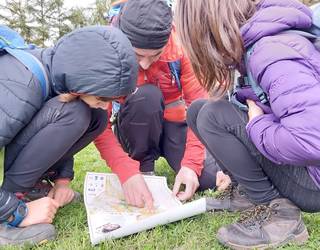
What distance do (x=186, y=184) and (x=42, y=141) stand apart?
0.74 meters

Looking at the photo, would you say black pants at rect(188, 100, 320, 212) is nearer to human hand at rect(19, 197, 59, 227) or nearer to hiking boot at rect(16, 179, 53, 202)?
human hand at rect(19, 197, 59, 227)

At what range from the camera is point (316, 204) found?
5.89ft

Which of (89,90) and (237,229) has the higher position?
(89,90)

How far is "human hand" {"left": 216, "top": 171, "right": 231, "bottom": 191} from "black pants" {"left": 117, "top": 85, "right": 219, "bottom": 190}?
55 millimetres

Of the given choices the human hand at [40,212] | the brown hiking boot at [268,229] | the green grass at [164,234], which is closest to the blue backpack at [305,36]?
Result: the brown hiking boot at [268,229]

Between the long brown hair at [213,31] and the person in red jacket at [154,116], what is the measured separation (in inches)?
22.1

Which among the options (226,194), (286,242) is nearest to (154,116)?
(226,194)

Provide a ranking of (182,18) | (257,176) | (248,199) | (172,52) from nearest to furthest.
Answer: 1. (182,18)
2. (257,176)
3. (248,199)
4. (172,52)

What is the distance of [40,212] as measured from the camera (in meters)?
1.96

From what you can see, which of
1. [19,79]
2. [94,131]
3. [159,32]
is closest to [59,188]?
[94,131]

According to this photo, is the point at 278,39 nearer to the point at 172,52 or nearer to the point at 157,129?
the point at 172,52

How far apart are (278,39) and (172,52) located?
3.53ft

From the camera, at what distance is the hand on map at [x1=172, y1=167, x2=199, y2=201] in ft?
7.41

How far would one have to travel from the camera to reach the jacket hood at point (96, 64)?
176 centimetres
